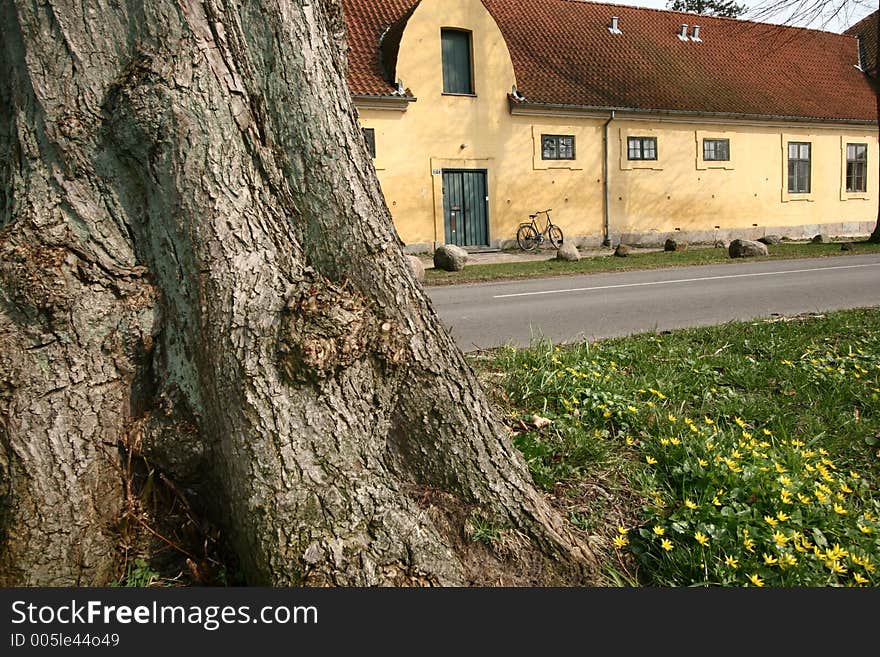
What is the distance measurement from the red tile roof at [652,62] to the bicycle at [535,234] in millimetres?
3846

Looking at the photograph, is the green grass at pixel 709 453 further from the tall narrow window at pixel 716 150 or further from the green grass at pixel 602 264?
the tall narrow window at pixel 716 150

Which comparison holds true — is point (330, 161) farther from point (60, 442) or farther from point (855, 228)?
point (855, 228)

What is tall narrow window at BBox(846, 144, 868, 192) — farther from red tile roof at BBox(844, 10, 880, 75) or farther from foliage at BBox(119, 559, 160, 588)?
foliage at BBox(119, 559, 160, 588)

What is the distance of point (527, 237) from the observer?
22.8 m

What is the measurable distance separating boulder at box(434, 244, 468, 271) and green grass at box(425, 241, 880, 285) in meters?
0.19

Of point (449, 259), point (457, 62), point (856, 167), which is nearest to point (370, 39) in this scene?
point (457, 62)

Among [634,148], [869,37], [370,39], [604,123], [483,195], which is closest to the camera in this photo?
[370,39]

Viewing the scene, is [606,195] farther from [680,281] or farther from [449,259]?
[680,281]

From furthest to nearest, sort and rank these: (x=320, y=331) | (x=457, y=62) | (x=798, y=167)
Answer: (x=798, y=167) → (x=457, y=62) → (x=320, y=331)

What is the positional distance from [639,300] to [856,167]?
25797 mm

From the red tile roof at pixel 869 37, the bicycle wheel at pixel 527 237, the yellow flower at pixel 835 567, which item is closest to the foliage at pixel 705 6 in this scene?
the red tile roof at pixel 869 37

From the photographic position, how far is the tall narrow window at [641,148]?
24781 mm

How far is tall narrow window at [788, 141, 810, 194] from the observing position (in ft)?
93.9

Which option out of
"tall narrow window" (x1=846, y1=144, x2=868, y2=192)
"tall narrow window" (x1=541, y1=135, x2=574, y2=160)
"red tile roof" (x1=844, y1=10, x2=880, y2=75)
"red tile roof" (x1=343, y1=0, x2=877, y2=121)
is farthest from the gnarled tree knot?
"red tile roof" (x1=844, y1=10, x2=880, y2=75)
